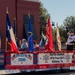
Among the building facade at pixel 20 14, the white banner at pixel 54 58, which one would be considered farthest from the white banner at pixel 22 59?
the building facade at pixel 20 14

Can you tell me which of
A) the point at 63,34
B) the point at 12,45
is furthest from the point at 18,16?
the point at 63,34

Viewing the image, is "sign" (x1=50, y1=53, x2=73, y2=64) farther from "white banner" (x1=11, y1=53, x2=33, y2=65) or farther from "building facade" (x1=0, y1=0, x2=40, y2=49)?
"building facade" (x1=0, y1=0, x2=40, y2=49)

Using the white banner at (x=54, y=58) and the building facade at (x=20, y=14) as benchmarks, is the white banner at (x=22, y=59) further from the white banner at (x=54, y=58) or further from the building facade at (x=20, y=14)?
the building facade at (x=20, y=14)

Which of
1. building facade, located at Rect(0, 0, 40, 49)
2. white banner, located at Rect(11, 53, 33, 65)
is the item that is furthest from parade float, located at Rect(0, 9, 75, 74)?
building facade, located at Rect(0, 0, 40, 49)

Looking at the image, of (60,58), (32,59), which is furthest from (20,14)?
(32,59)

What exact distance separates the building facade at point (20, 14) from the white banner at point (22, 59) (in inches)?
774

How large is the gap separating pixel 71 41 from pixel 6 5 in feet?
61.3

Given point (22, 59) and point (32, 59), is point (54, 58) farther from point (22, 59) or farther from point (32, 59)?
point (22, 59)

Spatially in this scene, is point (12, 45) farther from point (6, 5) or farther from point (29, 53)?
point (6, 5)

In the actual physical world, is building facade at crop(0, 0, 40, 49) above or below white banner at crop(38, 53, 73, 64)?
above

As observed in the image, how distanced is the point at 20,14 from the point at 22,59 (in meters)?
21.9

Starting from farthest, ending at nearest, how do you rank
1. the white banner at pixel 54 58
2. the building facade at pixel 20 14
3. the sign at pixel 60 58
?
the building facade at pixel 20 14
the sign at pixel 60 58
the white banner at pixel 54 58

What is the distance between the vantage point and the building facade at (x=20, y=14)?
34.7m

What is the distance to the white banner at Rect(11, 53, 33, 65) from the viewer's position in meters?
14.6
